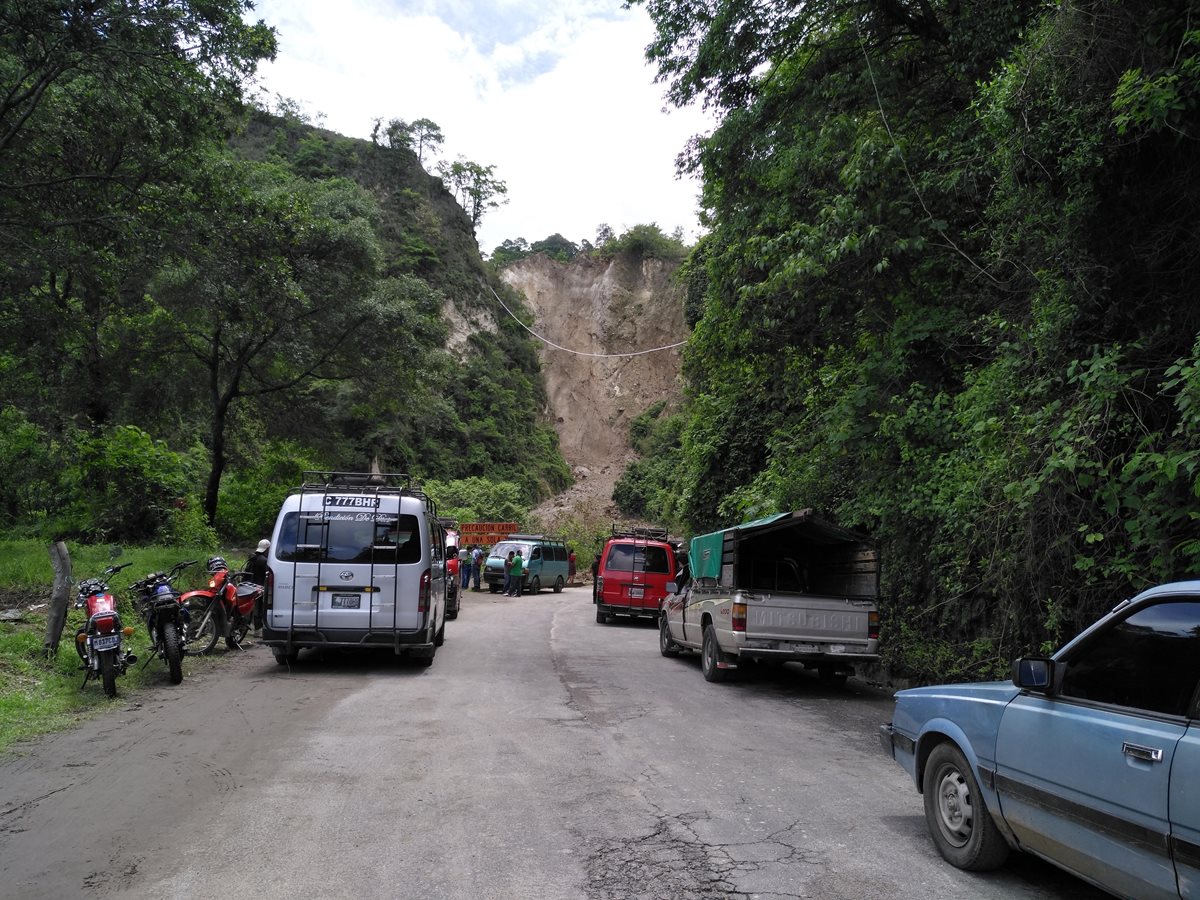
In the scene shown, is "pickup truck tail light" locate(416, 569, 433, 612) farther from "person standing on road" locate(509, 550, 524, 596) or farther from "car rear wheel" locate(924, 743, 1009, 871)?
"person standing on road" locate(509, 550, 524, 596)

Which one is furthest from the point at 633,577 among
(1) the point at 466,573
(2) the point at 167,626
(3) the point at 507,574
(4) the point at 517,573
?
(1) the point at 466,573

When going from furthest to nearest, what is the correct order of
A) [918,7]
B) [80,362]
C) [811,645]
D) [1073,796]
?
1. [80,362]
2. [918,7]
3. [811,645]
4. [1073,796]

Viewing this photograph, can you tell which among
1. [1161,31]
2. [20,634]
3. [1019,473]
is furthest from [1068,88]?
[20,634]

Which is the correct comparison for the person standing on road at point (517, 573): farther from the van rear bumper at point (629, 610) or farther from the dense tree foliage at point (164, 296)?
the van rear bumper at point (629, 610)

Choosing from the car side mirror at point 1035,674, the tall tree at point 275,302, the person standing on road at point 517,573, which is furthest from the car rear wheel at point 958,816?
the person standing on road at point 517,573

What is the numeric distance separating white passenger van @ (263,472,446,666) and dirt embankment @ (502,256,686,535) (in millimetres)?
58991

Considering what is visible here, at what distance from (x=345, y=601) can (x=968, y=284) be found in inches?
355

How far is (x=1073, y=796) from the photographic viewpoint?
12.5ft

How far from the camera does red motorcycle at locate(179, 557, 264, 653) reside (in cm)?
1202

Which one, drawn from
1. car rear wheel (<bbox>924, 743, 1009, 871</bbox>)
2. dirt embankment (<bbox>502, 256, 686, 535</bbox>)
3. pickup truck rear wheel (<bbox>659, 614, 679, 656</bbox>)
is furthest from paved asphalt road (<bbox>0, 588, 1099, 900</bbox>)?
dirt embankment (<bbox>502, 256, 686, 535</bbox>)

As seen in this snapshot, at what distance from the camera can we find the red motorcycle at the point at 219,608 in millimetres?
12016

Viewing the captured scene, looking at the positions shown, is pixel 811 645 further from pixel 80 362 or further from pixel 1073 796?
pixel 80 362

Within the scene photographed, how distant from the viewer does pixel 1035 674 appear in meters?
4.09

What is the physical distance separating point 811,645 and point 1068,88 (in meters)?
6.68
